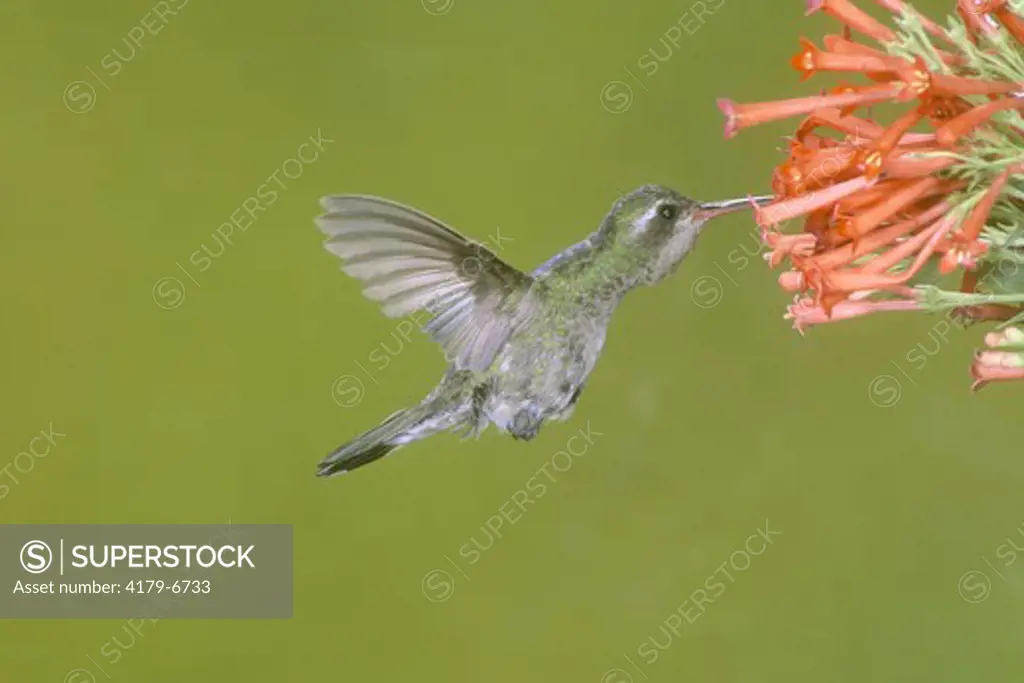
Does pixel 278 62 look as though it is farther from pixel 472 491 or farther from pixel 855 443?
pixel 855 443

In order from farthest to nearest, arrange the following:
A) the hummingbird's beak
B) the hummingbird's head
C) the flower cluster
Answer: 1. the hummingbird's head
2. the hummingbird's beak
3. the flower cluster

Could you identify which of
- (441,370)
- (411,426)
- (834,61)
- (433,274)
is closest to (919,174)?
(834,61)

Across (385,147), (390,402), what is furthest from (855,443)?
(385,147)

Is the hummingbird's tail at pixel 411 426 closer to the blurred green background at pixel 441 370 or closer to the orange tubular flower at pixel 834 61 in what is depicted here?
the orange tubular flower at pixel 834 61

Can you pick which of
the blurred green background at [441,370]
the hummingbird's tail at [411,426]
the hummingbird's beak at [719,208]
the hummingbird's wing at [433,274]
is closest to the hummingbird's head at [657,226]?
the hummingbird's beak at [719,208]

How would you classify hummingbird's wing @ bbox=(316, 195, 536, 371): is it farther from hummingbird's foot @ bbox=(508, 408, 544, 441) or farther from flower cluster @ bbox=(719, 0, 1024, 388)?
flower cluster @ bbox=(719, 0, 1024, 388)

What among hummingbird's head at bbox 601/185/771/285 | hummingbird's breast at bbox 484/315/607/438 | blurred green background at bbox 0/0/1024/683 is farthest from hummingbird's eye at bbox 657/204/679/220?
blurred green background at bbox 0/0/1024/683
